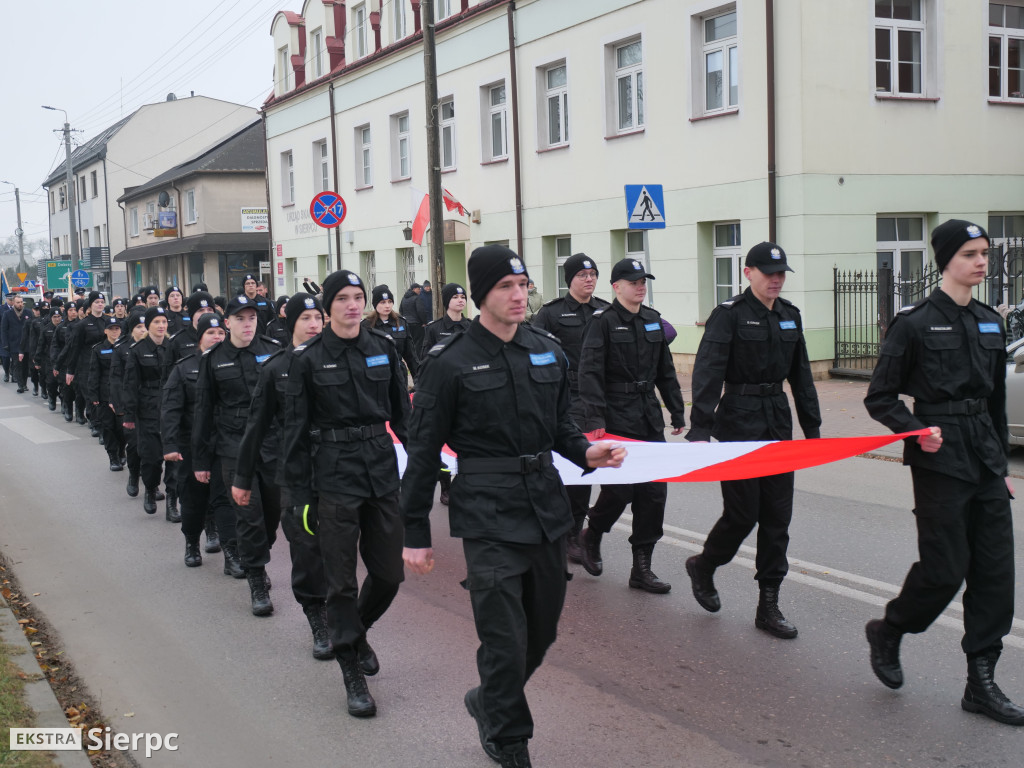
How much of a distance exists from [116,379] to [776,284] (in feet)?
24.1

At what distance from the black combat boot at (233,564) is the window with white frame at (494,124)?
18529mm

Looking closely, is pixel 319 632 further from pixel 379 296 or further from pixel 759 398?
pixel 379 296

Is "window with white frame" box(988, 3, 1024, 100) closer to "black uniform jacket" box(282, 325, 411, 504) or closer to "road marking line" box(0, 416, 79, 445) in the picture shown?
"road marking line" box(0, 416, 79, 445)

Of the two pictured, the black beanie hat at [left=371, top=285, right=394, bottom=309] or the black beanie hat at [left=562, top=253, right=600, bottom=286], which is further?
the black beanie hat at [left=371, top=285, right=394, bottom=309]

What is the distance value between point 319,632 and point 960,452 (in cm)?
346

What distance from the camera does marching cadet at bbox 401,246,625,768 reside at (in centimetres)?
415

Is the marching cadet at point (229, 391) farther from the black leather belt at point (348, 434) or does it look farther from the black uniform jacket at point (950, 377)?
the black uniform jacket at point (950, 377)

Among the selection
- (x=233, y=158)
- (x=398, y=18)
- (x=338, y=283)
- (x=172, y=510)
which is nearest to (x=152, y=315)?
(x=172, y=510)

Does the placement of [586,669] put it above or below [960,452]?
below

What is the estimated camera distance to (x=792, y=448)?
18.8 ft

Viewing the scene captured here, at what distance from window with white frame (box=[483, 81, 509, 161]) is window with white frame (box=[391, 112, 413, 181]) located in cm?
441

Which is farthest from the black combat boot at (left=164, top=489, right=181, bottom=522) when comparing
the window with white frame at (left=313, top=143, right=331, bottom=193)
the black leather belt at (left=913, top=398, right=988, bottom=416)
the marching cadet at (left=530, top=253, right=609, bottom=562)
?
the window with white frame at (left=313, top=143, right=331, bottom=193)

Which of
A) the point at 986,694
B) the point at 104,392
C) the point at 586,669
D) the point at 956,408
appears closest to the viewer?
the point at 986,694

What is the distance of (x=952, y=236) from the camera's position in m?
4.84
